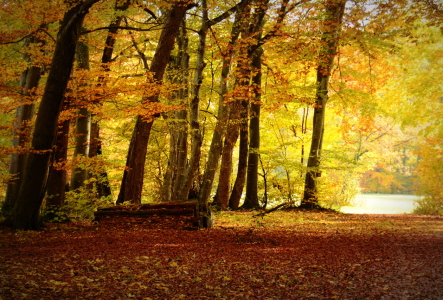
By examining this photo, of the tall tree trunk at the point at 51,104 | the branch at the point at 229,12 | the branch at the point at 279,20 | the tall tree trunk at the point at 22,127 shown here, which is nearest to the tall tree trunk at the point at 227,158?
the branch at the point at 279,20

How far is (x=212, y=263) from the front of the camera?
19.7ft

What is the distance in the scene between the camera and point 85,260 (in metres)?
5.83

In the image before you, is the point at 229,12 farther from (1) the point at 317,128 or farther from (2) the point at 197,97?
(1) the point at 317,128

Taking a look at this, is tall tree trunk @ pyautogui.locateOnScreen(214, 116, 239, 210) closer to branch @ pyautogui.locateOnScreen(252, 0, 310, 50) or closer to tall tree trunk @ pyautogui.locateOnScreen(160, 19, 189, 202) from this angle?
tall tree trunk @ pyautogui.locateOnScreen(160, 19, 189, 202)

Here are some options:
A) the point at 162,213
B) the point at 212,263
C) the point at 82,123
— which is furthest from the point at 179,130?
the point at 212,263

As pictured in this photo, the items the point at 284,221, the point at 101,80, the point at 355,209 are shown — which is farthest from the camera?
the point at 355,209

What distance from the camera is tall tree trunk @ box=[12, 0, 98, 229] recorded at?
25.7ft

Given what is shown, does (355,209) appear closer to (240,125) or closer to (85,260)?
(240,125)

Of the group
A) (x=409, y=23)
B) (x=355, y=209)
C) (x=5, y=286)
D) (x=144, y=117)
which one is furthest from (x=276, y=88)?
(x=355, y=209)

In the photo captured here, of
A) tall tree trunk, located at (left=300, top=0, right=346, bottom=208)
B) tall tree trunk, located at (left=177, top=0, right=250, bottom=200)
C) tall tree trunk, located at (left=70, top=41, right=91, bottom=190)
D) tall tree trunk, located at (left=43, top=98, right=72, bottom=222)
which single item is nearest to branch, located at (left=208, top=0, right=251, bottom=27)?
tall tree trunk, located at (left=177, top=0, right=250, bottom=200)

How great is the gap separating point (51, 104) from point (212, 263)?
4675 mm

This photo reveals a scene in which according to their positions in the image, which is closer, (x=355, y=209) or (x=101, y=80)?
(x=101, y=80)

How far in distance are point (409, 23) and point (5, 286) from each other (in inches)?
454

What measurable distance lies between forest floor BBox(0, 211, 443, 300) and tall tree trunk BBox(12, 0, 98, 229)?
3.76 feet
